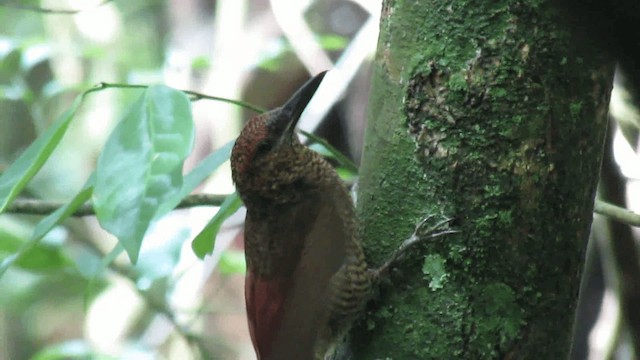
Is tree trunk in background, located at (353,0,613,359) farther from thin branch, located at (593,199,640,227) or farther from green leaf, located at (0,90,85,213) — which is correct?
green leaf, located at (0,90,85,213)

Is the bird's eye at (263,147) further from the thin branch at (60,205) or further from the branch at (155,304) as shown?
the branch at (155,304)

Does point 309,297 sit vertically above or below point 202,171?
below

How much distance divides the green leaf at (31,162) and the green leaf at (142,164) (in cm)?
10

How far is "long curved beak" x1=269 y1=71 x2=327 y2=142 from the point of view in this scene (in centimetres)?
157

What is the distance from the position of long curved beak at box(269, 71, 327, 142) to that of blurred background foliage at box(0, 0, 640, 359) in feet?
0.96

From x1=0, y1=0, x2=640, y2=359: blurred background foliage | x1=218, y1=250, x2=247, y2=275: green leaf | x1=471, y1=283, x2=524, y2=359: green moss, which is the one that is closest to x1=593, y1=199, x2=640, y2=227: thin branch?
x1=0, y1=0, x2=640, y2=359: blurred background foliage

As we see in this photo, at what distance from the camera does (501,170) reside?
111 centimetres

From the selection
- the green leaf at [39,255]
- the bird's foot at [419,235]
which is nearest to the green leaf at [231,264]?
the green leaf at [39,255]

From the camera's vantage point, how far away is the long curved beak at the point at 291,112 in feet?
5.15

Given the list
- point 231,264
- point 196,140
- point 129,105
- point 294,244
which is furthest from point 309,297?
point 196,140

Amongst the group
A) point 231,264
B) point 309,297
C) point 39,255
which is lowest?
point 231,264

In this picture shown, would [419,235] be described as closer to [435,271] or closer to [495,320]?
[435,271]

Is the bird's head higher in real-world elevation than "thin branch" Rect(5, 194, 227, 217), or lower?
higher

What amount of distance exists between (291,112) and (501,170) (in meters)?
0.59
